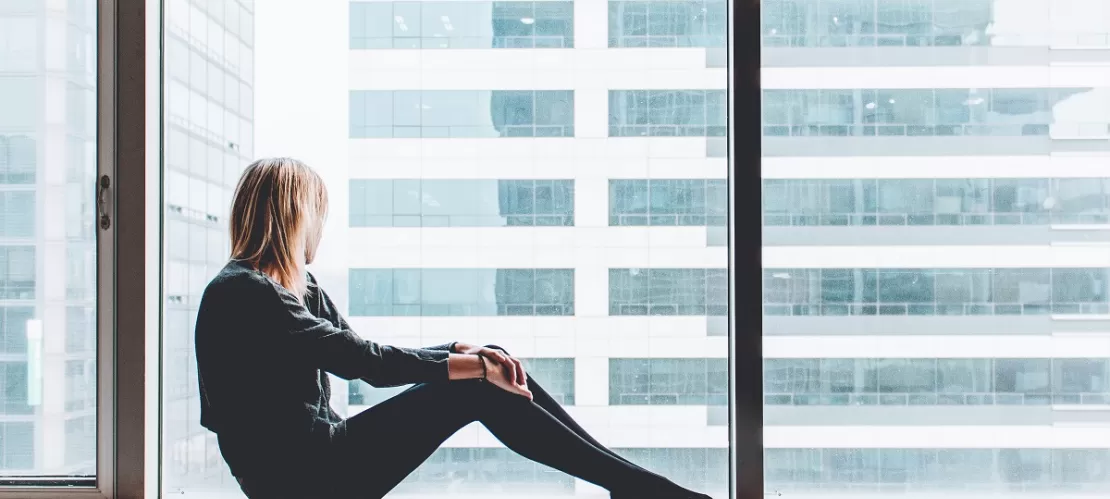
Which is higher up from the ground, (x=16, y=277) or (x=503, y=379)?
(x=16, y=277)

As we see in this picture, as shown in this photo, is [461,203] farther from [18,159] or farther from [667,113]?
[18,159]

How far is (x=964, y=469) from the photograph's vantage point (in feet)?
5.40

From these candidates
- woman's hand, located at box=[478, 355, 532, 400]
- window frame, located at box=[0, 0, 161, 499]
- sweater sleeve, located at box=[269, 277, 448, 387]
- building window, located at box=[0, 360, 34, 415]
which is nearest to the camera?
sweater sleeve, located at box=[269, 277, 448, 387]

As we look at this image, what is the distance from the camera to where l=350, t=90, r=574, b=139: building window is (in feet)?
5.40

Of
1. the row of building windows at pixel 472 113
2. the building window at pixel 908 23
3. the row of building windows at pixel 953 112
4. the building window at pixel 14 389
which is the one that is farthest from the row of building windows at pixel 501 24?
the building window at pixel 14 389

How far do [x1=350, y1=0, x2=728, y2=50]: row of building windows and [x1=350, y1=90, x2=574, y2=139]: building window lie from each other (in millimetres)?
116

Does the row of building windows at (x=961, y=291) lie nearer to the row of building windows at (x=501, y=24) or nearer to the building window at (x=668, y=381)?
the building window at (x=668, y=381)

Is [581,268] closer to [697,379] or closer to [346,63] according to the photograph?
[697,379]

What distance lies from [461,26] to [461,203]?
1.38 feet

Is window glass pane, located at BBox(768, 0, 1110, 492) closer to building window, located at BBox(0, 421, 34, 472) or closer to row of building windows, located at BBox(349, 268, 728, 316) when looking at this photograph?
row of building windows, located at BBox(349, 268, 728, 316)

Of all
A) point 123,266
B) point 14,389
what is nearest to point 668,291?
point 123,266

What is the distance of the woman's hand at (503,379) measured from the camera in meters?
Answer: 1.37

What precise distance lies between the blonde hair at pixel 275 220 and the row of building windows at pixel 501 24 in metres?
0.46

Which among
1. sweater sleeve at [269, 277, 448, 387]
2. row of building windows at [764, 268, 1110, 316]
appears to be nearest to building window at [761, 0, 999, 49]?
row of building windows at [764, 268, 1110, 316]
